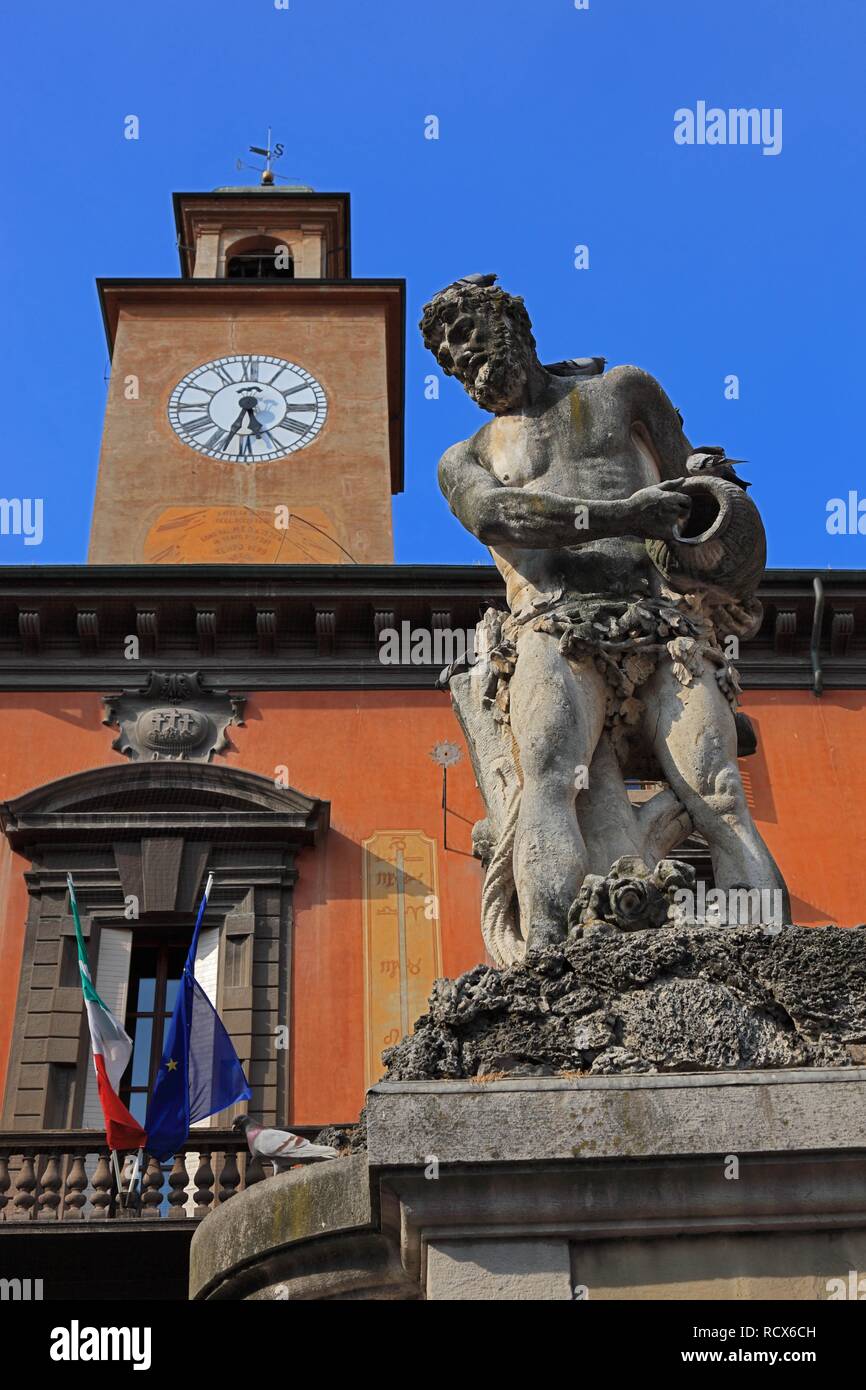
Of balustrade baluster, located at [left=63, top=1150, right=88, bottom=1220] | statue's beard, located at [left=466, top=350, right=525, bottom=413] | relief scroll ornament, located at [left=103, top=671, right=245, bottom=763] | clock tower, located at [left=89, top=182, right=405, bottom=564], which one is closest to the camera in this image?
statue's beard, located at [left=466, top=350, right=525, bottom=413]

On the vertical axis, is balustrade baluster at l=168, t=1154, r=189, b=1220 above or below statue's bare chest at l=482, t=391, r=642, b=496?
below

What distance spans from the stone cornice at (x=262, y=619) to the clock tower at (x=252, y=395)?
301cm

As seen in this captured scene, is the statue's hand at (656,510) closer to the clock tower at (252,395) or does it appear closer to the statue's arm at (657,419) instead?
the statue's arm at (657,419)

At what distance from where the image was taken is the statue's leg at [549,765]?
5500 millimetres

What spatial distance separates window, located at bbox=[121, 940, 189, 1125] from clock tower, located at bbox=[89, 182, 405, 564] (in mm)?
6076

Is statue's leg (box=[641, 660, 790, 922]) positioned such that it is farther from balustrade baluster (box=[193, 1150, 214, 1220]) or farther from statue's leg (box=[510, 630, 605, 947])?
balustrade baluster (box=[193, 1150, 214, 1220])

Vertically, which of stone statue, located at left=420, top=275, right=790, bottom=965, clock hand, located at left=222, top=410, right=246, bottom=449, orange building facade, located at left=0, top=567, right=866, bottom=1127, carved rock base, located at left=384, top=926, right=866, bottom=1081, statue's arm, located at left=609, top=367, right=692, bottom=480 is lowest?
carved rock base, located at left=384, top=926, right=866, bottom=1081

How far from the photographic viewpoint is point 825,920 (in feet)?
55.9

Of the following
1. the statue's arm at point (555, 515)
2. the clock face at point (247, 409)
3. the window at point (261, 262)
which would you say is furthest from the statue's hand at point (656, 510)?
the window at point (261, 262)

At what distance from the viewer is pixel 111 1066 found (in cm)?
1440

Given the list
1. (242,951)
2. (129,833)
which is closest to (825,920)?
(242,951)

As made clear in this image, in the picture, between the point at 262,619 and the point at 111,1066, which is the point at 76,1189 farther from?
the point at 262,619

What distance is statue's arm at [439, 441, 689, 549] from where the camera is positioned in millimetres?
6102

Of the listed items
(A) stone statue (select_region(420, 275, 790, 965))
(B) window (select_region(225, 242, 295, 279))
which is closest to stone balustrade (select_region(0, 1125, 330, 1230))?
(A) stone statue (select_region(420, 275, 790, 965))
